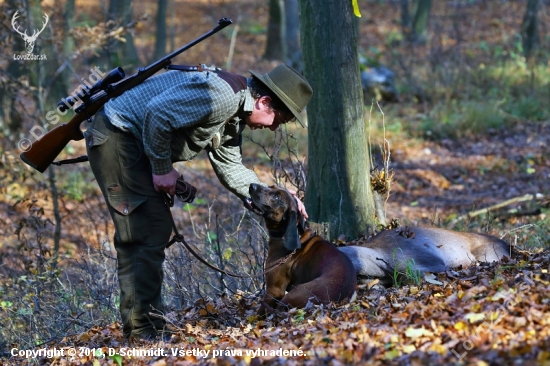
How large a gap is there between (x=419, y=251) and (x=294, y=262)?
1426 mm

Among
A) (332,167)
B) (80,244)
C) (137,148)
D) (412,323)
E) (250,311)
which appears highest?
(137,148)

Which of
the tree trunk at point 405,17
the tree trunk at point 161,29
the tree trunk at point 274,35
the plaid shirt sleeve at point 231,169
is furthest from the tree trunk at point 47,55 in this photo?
the tree trunk at point 405,17

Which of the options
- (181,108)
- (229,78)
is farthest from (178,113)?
(229,78)

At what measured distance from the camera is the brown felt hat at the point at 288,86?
206 inches

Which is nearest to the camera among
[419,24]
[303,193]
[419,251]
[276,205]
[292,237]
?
[292,237]

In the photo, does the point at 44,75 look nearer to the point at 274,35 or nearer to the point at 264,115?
the point at 264,115

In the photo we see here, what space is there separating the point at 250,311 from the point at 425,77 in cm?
1276

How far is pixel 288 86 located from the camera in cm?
524

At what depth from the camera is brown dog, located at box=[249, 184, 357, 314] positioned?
215 inches

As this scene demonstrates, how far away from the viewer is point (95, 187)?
1241 centimetres

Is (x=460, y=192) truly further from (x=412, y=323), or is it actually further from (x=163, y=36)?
(x=163, y=36)

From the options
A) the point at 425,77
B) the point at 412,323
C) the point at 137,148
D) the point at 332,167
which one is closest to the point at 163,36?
the point at 425,77

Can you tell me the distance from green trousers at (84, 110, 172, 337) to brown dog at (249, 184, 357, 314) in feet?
3.14

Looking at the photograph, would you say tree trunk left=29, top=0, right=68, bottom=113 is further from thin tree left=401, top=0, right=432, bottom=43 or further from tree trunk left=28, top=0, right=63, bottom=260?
thin tree left=401, top=0, right=432, bottom=43
